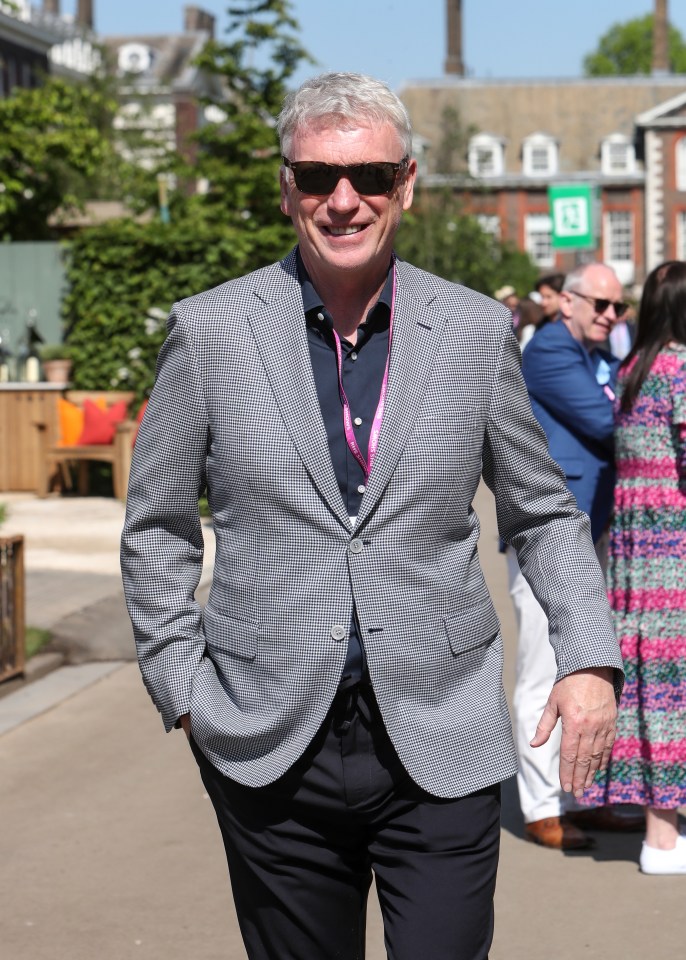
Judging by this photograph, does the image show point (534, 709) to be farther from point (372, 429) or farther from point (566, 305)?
point (372, 429)

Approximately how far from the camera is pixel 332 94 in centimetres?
276

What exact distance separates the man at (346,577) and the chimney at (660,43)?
248ft

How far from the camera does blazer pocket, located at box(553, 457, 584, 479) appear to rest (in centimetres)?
557

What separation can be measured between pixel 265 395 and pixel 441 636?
1.69ft

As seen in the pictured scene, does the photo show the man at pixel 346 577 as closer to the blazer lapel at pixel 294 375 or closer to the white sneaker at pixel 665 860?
the blazer lapel at pixel 294 375

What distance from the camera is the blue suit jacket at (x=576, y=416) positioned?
5.56 metres

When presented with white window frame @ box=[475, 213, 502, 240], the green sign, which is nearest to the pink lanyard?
the green sign

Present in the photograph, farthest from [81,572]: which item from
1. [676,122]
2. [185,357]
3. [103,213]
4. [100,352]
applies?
[676,122]

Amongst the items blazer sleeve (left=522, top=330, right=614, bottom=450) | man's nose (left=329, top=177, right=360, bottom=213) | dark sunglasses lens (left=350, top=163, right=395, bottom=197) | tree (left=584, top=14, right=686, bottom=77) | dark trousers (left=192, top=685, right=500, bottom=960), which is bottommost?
dark trousers (left=192, top=685, right=500, bottom=960)

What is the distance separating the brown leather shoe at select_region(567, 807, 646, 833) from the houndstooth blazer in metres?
3.00

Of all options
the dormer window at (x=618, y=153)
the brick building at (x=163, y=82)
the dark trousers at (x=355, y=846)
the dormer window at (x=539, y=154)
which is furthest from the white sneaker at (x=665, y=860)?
A: the dormer window at (x=618, y=153)

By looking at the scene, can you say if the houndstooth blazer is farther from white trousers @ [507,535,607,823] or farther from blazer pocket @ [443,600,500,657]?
white trousers @ [507,535,607,823]

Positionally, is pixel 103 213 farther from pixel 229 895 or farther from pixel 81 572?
pixel 229 895

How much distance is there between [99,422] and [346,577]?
13446mm
